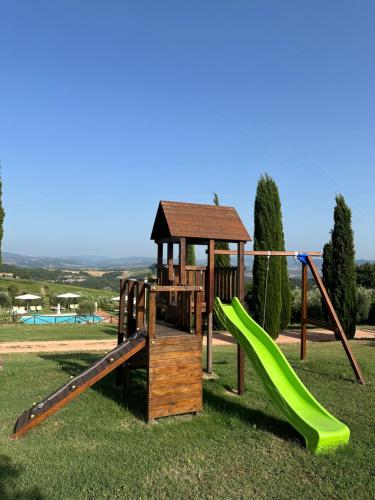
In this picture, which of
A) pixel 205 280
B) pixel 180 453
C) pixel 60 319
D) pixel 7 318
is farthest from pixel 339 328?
pixel 60 319

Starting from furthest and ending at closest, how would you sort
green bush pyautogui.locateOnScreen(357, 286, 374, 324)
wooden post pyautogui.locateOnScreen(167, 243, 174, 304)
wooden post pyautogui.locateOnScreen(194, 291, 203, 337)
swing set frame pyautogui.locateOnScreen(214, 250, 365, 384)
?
1. green bush pyautogui.locateOnScreen(357, 286, 374, 324)
2. swing set frame pyautogui.locateOnScreen(214, 250, 365, 384)
3. wooden post pyautogui.locateOnScreen(167, 243, 174, 304)
4. wooden post pyautogui.locateOnScreen(194, 291, 203, 337)

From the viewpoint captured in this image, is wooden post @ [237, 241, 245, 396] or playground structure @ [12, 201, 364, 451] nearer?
playground structure @ [12, 201, 364, 451]

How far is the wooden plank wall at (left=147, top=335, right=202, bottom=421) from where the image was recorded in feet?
18.4

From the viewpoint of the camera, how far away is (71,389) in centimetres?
530

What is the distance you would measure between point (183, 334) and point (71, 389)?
1773 millimetres

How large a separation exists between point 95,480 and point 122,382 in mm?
3751

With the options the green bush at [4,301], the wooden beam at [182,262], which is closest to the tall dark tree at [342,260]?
the wooden beam at [182,262]

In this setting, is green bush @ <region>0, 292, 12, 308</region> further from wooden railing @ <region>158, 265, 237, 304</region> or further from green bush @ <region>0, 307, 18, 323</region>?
wooden railing @ <region>158, 265, 237, 304</region>

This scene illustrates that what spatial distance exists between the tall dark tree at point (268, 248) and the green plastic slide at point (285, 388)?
34.3ft

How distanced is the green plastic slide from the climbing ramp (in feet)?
5.62

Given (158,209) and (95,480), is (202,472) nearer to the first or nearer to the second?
(95,480)

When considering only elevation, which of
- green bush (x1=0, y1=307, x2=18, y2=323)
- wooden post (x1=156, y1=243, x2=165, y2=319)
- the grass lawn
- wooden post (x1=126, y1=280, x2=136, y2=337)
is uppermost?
wooden post (x1=156, y1=243, x2=165, y2=319)

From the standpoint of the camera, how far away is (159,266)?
9.03 m

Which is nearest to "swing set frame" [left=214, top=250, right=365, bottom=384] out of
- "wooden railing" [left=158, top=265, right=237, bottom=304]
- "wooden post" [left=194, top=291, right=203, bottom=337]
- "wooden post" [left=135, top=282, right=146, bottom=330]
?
"wooden railing" [left=158, top=265, right=237, bottom=304]
